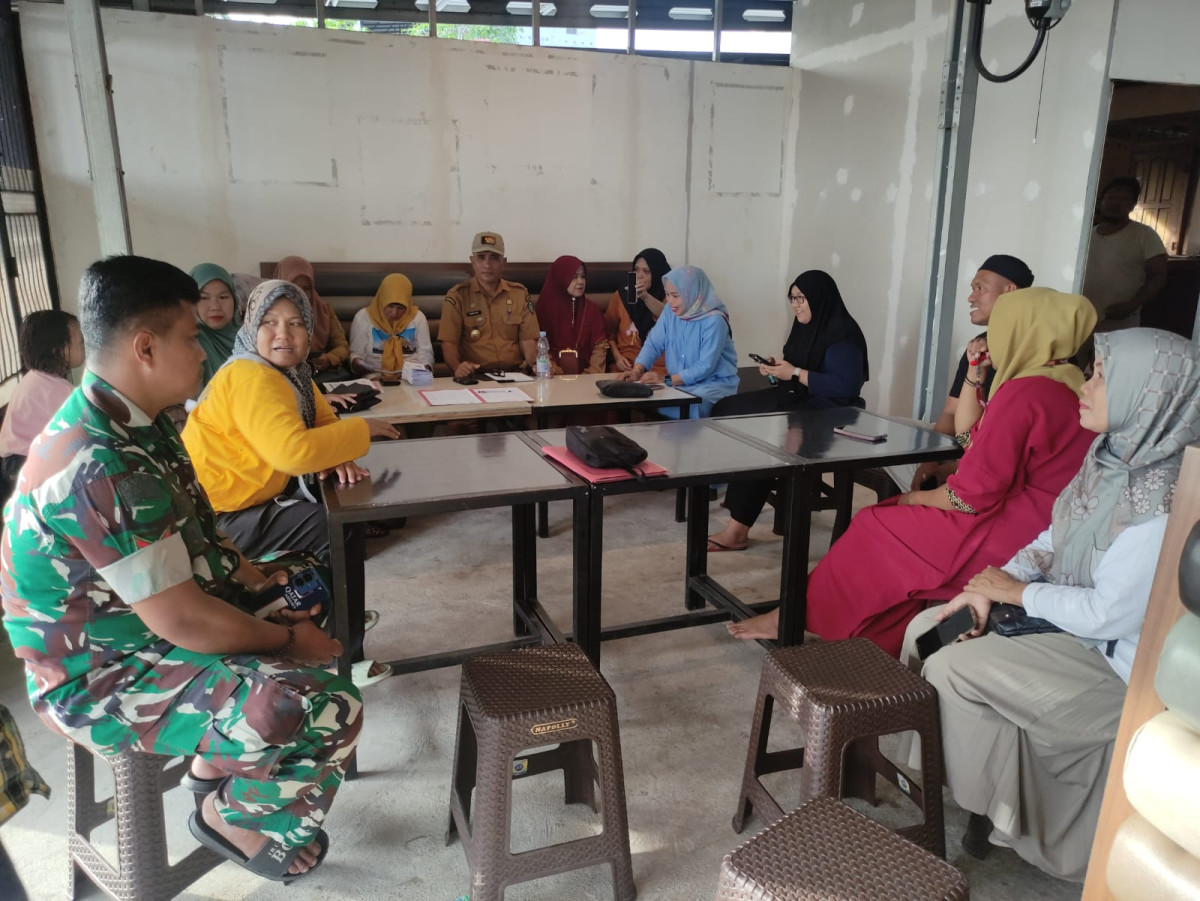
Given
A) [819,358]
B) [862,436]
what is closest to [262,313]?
[862,436]

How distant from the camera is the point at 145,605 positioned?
4.52 ft

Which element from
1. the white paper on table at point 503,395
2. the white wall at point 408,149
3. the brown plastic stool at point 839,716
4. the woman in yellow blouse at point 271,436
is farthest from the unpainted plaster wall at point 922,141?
the woman in yellow blouse at point 271,436

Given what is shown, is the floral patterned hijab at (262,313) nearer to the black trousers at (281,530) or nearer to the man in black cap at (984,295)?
the black trousers at (281,530)

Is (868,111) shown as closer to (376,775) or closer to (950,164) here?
(950,164)

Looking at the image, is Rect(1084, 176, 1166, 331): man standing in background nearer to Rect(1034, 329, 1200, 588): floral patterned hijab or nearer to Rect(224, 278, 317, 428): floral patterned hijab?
Rect(1034, 329, 1200, 588): floral patterned hijab

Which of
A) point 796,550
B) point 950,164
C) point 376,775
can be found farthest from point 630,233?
point 376,775

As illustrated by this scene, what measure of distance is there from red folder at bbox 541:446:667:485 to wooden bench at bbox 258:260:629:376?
2.74 m

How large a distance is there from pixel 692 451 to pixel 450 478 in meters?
0.76

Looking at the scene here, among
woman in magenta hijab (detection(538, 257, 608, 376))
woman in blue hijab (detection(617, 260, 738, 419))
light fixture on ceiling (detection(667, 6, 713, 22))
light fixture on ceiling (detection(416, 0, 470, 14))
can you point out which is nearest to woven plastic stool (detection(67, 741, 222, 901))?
woman in blue hijab (detection(617, 260, 738, 419))

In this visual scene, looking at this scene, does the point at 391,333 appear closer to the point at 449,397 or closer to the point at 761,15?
the point at 449,397

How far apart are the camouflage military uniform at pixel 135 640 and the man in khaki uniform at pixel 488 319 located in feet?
10.5

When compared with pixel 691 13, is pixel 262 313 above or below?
below

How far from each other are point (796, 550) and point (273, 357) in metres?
1.62

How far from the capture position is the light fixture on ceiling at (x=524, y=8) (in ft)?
18.6
